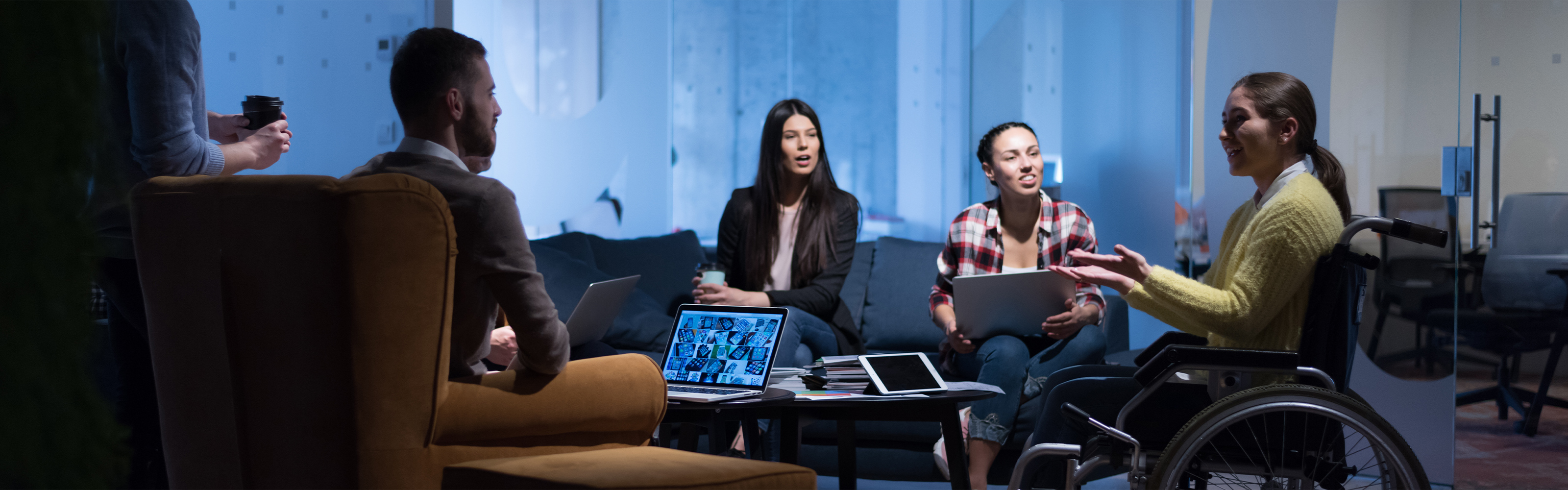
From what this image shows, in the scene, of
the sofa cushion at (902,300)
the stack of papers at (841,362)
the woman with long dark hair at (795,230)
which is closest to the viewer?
the stack of papers at (841,362)

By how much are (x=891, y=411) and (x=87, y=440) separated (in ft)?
4.93

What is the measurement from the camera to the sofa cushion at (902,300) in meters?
3.62

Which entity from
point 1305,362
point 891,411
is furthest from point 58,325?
point 1305,362

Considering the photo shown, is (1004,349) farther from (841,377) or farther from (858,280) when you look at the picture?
(858,280)

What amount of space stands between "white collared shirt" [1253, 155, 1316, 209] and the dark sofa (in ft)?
3.64

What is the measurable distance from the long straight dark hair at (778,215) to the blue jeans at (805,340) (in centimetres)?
21

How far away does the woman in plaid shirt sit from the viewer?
2688 mm

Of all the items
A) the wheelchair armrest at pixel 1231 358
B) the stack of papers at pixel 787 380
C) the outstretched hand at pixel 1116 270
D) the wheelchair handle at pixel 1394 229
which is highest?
the wheelchair handle at pixel 1394 229

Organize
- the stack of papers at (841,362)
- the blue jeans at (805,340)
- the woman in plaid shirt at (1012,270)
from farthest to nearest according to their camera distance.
Result: 1. the blue jeans at (805,340)
2. the woman in plaid shirt at (1012,270)
3. the stack of papers at (841,362)

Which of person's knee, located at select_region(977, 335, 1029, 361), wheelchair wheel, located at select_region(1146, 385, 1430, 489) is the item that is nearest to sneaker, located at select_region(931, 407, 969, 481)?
person's knee, located at select_region(977, 335, 1029, 361)

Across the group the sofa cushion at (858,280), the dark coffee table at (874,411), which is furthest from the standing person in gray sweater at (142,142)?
the sofa cushion at (858,280)

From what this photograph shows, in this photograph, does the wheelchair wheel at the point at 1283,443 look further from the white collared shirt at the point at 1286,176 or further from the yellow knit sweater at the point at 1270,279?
the white collared shirt at the point at 1286,176

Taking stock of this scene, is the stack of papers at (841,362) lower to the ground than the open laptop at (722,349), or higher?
lower

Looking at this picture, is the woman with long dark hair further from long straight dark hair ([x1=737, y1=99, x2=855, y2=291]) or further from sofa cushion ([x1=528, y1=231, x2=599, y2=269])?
sofa cushion ([x1=528, y1=231, x2=599, y2=269])
